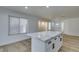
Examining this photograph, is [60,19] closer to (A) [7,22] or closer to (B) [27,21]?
(B) [27,21]

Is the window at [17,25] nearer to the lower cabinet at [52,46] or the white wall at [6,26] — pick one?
the white wall at [6,26]

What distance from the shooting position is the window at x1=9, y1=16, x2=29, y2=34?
1.15 meters

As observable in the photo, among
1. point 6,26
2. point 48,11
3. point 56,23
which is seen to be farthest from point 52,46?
point 6,26

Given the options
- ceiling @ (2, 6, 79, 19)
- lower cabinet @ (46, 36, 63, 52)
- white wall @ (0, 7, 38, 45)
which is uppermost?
ceiling @ (2, 6, 79, 19)

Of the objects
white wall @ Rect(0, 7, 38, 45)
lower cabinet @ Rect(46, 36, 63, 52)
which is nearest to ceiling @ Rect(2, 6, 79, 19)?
white wall @ Rect(0, 7, 38, 45)

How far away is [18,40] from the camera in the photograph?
48.0 inches

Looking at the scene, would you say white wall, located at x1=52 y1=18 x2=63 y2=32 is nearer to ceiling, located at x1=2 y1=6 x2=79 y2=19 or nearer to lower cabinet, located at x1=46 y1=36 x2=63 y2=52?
ceiling, located at x1=2 y1=6 x2=79 y2=19

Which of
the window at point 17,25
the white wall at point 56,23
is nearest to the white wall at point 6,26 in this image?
the window at point 17,25

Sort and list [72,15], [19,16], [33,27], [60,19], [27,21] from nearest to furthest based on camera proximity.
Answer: [19,16], [27,21], [33,27], [60,19], [72,15]

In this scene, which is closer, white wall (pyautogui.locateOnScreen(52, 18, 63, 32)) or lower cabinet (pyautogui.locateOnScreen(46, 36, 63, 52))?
lower cabinet (pyautogui.locateOnScreen(46, 36, 63, 52))

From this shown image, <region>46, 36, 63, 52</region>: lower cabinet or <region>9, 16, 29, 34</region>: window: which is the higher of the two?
<region>9, 16, 29, 34</region>: window

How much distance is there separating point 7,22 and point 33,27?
1.53 ft

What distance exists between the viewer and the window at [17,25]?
3.76 feet
